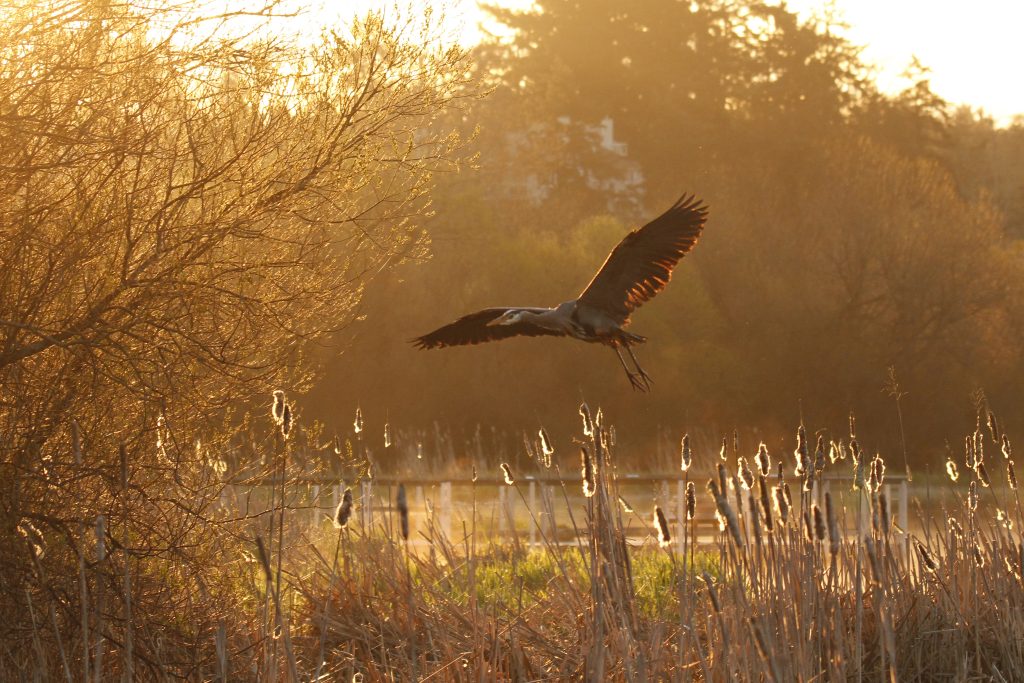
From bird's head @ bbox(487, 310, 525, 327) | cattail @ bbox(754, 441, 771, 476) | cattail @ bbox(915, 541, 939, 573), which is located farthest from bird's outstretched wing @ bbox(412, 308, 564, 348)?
cattail @ bbox(754, 441, 771, 476)

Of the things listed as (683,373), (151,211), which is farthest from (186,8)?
(683,373)

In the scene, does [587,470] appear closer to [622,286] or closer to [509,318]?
[509,318]

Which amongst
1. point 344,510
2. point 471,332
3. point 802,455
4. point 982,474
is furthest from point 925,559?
point 471,332

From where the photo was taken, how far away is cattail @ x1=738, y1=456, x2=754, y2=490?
12.2ft

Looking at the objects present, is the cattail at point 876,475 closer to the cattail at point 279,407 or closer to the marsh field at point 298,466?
the marsh field at point 298,466

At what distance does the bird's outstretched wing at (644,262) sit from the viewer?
6.83 meters

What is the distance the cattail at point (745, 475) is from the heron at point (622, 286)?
253 centimetres

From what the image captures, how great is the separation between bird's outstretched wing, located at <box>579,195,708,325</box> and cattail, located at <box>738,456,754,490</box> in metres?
2.74

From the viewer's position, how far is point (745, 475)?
411 cm

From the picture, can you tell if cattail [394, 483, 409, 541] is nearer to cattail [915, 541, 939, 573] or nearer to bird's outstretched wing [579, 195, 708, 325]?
cattail [915, 541, 939, 573]

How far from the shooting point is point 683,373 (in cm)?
2200

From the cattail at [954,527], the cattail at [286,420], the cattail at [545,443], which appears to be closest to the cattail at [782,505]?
the cattail at [545,443]

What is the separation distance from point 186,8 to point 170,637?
108 inches

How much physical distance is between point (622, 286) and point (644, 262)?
0.17 m
